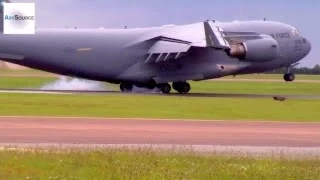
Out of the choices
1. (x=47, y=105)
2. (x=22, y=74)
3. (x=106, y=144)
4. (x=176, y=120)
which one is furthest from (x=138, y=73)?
(x=22, y=74)

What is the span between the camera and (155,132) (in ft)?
91.5

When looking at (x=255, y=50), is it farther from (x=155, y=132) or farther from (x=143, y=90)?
(x=155, y=132)

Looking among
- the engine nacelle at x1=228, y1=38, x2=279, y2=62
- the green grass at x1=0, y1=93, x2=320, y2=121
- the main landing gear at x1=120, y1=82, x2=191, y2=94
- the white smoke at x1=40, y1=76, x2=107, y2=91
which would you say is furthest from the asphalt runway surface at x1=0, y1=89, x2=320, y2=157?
the white smoke at x1=40, y1=76, x2=107, y2=91

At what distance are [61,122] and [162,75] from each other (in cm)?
3070

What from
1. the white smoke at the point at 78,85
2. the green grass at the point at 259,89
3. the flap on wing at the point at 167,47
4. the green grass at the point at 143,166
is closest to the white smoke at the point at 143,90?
the flap on wing at the point at 167,47

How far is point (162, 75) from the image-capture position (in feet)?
203

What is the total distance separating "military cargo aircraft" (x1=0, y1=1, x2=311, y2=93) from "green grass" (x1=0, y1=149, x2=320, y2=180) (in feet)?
131

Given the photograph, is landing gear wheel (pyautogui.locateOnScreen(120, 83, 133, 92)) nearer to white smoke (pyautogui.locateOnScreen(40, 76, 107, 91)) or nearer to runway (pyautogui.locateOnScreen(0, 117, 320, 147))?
white smoke (pyautogui.locateOnScreen(40, 76, 107, 91))

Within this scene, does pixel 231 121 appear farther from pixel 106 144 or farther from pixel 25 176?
pixel 25 176

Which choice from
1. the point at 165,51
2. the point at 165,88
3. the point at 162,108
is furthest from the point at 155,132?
the point at 165,88

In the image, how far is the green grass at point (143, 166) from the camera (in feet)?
53.6

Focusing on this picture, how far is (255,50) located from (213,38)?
3.57m

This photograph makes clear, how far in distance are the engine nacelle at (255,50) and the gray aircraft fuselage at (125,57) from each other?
4.75 feet

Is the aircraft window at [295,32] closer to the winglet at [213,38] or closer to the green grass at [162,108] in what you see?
the winglet at [213,38]
